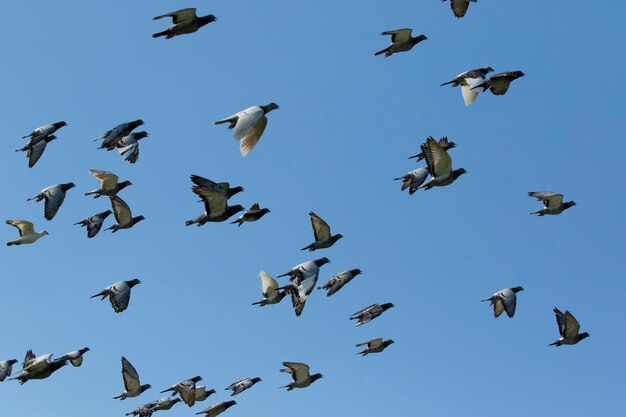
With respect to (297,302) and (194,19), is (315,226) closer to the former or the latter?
(297,302)

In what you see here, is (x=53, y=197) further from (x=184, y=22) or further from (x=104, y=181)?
(x=184, y=22)

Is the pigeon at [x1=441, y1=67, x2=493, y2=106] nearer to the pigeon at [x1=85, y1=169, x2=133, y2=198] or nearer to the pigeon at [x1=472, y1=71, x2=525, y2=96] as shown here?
the pigeon at [x1=472, y1=71, x2=525, y2=96]

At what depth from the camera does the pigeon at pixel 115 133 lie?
1761 inches

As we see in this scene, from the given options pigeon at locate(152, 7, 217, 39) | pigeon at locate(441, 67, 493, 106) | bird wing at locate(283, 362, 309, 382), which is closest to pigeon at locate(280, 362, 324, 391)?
bird wing at locate(283, 362, 309, 382)

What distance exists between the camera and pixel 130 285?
4641 centimetres

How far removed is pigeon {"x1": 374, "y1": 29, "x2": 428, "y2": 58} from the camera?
1797 inches

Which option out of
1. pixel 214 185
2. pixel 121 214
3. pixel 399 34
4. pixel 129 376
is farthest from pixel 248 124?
pixel 129 376

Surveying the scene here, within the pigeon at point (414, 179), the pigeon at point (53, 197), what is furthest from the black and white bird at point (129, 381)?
the pigeon at point (414, 179)

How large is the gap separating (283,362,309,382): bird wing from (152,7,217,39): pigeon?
47.4ft

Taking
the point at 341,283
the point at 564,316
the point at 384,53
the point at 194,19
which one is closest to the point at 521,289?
the point at 564,316

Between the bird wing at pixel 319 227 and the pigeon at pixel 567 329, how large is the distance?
11.8 m

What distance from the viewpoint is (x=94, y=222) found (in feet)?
165

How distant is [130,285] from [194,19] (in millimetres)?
11024

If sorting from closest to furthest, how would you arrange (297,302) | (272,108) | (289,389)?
(272,108) < (297,302) < (289,389)
